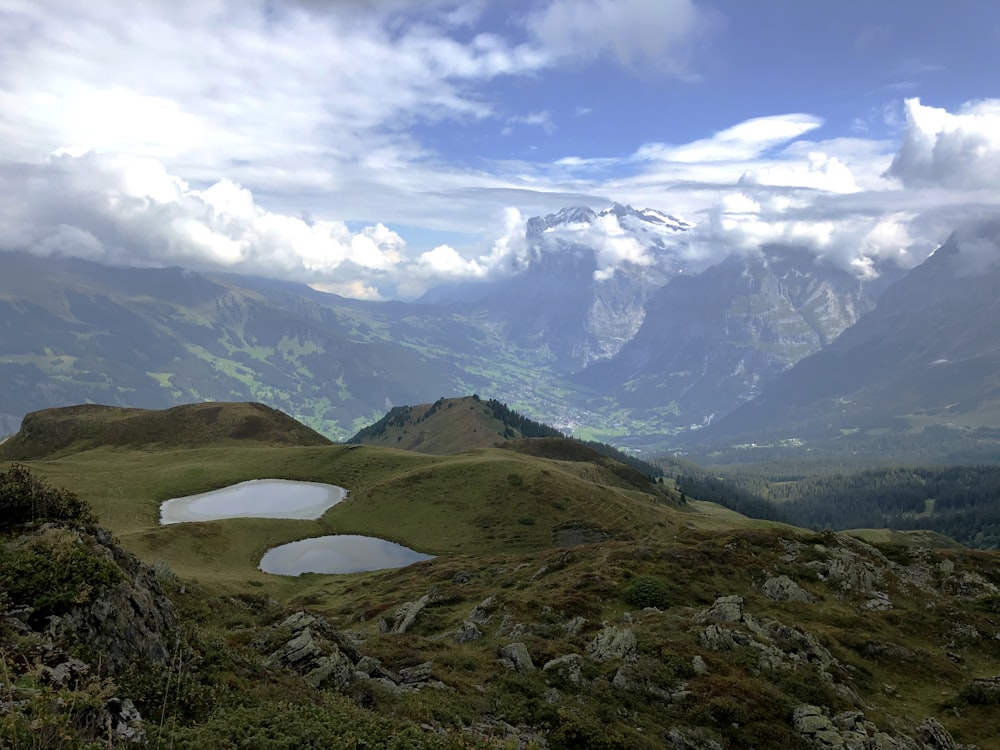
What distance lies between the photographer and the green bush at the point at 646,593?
1811 inches

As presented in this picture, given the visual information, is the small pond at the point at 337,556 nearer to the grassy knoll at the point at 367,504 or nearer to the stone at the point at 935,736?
the grassy knoll at the point at 367,504

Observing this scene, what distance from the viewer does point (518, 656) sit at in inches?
1198

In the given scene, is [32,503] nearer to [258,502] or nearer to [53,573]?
[53,573]

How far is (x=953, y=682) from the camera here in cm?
3569

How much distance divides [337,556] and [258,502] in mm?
30641

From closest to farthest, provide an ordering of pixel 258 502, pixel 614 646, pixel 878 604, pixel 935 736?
pixel 935 736, pixel 614 646, pixel 878 604, pixel 258 502

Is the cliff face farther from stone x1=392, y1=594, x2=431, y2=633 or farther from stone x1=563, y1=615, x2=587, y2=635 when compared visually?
stone x1=392, y1=594, x2=431, y2=633

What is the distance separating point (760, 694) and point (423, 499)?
93.7 metres

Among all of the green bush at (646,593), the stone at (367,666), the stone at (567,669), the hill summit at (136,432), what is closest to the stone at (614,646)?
the stone at (567,669)

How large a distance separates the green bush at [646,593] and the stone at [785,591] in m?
9.94

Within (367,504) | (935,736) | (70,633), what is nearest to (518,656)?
(935,736)

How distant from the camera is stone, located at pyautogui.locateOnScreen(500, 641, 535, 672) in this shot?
97.4 feet

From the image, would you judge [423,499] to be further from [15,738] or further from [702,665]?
[15,738]

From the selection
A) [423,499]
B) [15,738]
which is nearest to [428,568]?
[423,499]
